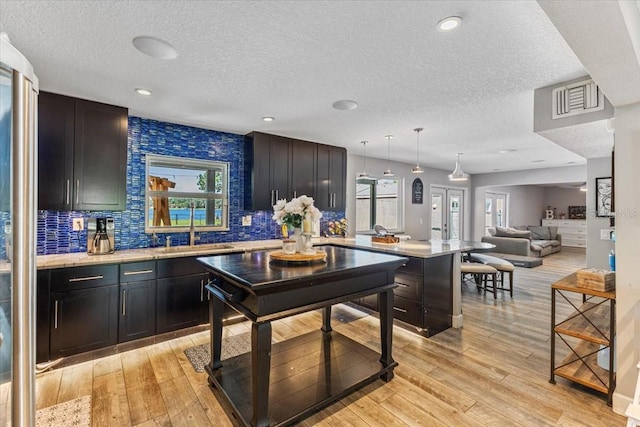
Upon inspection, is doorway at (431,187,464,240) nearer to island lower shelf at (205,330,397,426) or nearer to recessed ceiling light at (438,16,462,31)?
island lower shelf at (205,330,397,426)

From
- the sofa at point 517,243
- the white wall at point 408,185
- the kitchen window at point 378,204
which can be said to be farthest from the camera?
the sofa at point 517,243

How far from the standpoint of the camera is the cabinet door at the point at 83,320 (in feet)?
8.47

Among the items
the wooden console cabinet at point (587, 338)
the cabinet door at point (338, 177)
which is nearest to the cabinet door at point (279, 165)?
the cabinet door at point (338, 177)

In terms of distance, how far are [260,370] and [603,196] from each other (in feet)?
18.1

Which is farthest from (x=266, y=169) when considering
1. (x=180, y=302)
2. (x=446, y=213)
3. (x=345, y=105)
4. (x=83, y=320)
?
(x=446, y=213)

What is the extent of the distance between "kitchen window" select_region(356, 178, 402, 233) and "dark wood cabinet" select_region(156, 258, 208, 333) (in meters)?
3.51

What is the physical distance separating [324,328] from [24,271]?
8.19 ft

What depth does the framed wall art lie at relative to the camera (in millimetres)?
4441

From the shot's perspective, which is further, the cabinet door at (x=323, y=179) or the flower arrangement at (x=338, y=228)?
the flower arrangement at (x=338, y=228)

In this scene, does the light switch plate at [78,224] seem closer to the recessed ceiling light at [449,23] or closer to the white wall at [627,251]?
the recessed ceiling light at [449,23]

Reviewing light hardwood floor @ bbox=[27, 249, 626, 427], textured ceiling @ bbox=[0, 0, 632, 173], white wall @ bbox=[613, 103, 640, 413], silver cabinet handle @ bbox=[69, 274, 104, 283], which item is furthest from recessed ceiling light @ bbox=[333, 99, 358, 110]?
silver cabinet handle @ bbox=[69, 274, 104, 283]

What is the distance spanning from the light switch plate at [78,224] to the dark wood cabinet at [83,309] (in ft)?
2.27

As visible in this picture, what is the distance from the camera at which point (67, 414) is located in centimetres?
195

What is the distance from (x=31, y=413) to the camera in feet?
Answer: 3.47
